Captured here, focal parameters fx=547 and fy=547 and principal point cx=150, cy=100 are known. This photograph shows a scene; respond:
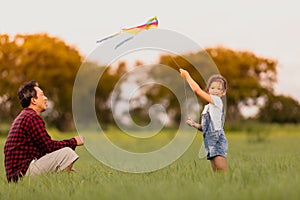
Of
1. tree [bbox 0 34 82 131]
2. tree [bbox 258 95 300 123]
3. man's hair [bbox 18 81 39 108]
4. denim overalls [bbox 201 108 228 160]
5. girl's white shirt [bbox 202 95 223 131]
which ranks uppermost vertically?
tree [bbox 0 34 82 131]

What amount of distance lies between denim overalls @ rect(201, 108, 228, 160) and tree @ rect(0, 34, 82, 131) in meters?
26.0

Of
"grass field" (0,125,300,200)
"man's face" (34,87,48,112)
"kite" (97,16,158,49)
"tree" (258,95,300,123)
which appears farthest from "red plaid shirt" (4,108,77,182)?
"tree" (258,95,300,123)

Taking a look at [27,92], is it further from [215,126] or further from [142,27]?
[215,126]

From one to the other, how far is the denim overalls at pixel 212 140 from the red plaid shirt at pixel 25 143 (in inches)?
63.7

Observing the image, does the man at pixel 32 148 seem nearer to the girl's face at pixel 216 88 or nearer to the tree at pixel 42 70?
the girl's face at pixel 216 88

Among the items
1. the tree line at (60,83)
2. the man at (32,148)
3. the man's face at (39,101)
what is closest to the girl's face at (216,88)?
the man at (32,148)

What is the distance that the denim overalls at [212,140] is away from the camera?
6078mm

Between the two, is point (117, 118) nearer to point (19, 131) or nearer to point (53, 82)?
point (19, 131)

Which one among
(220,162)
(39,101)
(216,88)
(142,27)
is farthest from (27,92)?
(220,162)

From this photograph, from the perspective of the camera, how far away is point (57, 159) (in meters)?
6.06

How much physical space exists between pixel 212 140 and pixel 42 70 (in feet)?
93.5

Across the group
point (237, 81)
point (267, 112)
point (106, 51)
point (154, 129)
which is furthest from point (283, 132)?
point (106, 51)

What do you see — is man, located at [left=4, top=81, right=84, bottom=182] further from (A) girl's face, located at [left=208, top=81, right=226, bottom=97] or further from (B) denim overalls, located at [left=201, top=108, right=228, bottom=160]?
(A) girl's face, located at [left=208, top=81, right=226, bottom=97]

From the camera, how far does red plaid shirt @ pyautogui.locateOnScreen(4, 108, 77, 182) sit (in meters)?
6.00
